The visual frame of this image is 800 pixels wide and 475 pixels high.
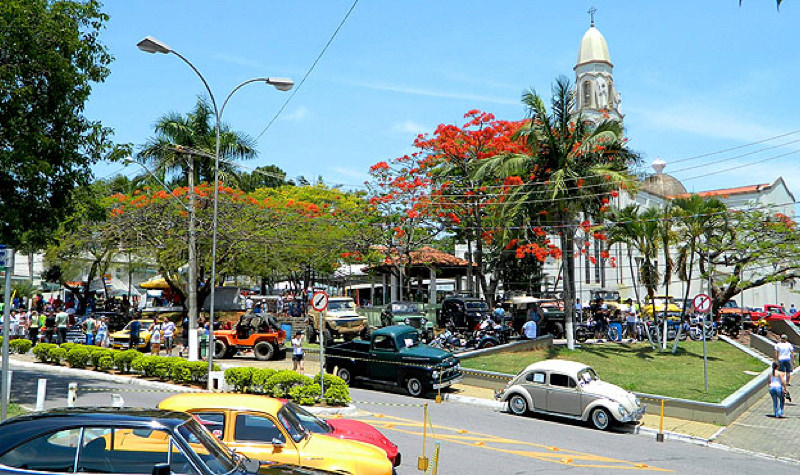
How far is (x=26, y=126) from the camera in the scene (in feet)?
54.4

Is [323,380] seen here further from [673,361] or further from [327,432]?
[673,361]

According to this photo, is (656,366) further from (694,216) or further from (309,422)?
(309,422)

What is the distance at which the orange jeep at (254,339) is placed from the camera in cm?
2520

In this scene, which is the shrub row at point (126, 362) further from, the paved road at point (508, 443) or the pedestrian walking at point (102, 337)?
the pedestrian walking at point (102, 337)

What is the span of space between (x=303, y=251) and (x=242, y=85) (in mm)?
18201

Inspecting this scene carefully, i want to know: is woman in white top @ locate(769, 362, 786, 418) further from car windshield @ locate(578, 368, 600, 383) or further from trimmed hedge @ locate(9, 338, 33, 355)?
trimmed hedge @ locate(9, 338, 33, 355)

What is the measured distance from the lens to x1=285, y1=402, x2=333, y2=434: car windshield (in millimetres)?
8812

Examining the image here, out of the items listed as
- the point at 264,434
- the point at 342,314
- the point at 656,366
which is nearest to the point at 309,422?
the point at 264,434

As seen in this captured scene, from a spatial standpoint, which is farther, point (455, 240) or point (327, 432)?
point (455, 240)

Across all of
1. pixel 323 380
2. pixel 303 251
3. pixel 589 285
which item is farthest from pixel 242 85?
pixel 589 285

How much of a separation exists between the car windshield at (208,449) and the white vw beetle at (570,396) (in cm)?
1176

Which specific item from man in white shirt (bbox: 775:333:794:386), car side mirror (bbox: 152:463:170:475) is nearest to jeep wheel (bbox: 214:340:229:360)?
man in white shirt (bbox: 775:333:794:386)

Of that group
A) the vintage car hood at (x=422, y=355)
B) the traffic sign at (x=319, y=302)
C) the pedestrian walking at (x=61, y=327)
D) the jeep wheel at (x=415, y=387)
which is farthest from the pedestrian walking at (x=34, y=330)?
the traffic sign at (x=319, y=302)

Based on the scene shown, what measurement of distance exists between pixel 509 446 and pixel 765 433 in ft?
25.0
